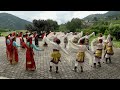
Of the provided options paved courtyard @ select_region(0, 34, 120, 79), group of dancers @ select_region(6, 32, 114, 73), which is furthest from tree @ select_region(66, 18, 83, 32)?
paved courtyard @ select_region(0, 34, 120, 79)

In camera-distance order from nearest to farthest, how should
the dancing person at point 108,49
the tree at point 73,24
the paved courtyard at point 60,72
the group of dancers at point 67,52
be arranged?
the paved courtyard at point 60,72 < the group of dancers at point 67,52 < the dancing person at point 108,49 < the tree at point 73,24

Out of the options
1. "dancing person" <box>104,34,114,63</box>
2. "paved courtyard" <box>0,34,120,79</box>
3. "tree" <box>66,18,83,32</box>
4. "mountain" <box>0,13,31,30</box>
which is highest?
"mountain" <box>0,13,31,30</box>

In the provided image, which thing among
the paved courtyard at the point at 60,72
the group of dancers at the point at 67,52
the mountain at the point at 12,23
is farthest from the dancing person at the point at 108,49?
the mountain at the point at 12,23

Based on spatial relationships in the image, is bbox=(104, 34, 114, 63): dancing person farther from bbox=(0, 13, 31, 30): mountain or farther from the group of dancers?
bbox=(0, 13, 31, 30): mountain

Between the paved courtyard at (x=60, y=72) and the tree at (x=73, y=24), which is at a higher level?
the tree at (x=73, y=24)

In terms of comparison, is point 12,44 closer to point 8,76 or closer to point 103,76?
point 8,76

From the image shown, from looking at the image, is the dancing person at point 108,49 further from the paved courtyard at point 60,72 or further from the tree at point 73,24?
the tree at point 73,24

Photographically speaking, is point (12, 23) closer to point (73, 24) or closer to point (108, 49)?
point (73, 24)

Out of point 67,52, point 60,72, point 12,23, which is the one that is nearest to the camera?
point 60,72

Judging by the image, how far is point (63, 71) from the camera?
10945mm

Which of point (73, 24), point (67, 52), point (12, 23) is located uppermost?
point (12, 23)

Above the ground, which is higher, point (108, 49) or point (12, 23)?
point (12, 23)

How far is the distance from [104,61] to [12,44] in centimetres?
483

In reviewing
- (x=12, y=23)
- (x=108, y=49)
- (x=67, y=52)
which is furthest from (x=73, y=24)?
(x=12, y=23)
